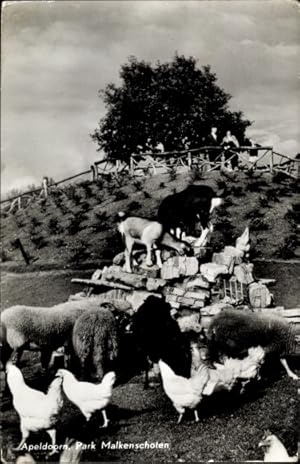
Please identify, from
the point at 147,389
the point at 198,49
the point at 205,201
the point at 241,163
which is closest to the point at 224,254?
the point at 205,201

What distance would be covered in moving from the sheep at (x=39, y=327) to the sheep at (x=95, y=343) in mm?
78

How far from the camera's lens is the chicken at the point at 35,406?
143 inches

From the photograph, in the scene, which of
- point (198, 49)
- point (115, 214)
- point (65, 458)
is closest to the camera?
point (65, 458)

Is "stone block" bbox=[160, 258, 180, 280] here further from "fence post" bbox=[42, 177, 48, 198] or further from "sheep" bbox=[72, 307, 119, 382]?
"fence post" bbox=[42, 177, 48, 198]

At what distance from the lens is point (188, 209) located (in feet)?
14.6

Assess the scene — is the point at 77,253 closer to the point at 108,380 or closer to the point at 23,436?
the point at 108,380

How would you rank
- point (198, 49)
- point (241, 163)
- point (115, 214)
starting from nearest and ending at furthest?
point (198, 49) < point (115, 214) < point (241, 163)

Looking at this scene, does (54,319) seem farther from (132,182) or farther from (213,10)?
(213,10)

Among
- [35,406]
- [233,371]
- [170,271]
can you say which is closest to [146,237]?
[170,271]

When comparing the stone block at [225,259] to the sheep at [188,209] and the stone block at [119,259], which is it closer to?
the sheep at [188,209]

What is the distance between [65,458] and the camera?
12.1 ft

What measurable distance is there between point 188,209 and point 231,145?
0.74m

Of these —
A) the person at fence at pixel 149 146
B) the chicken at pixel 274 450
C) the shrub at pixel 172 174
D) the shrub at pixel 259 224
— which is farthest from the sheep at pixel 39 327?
the chicken at pixel 274 450

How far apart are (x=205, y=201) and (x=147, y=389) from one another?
182 cm
